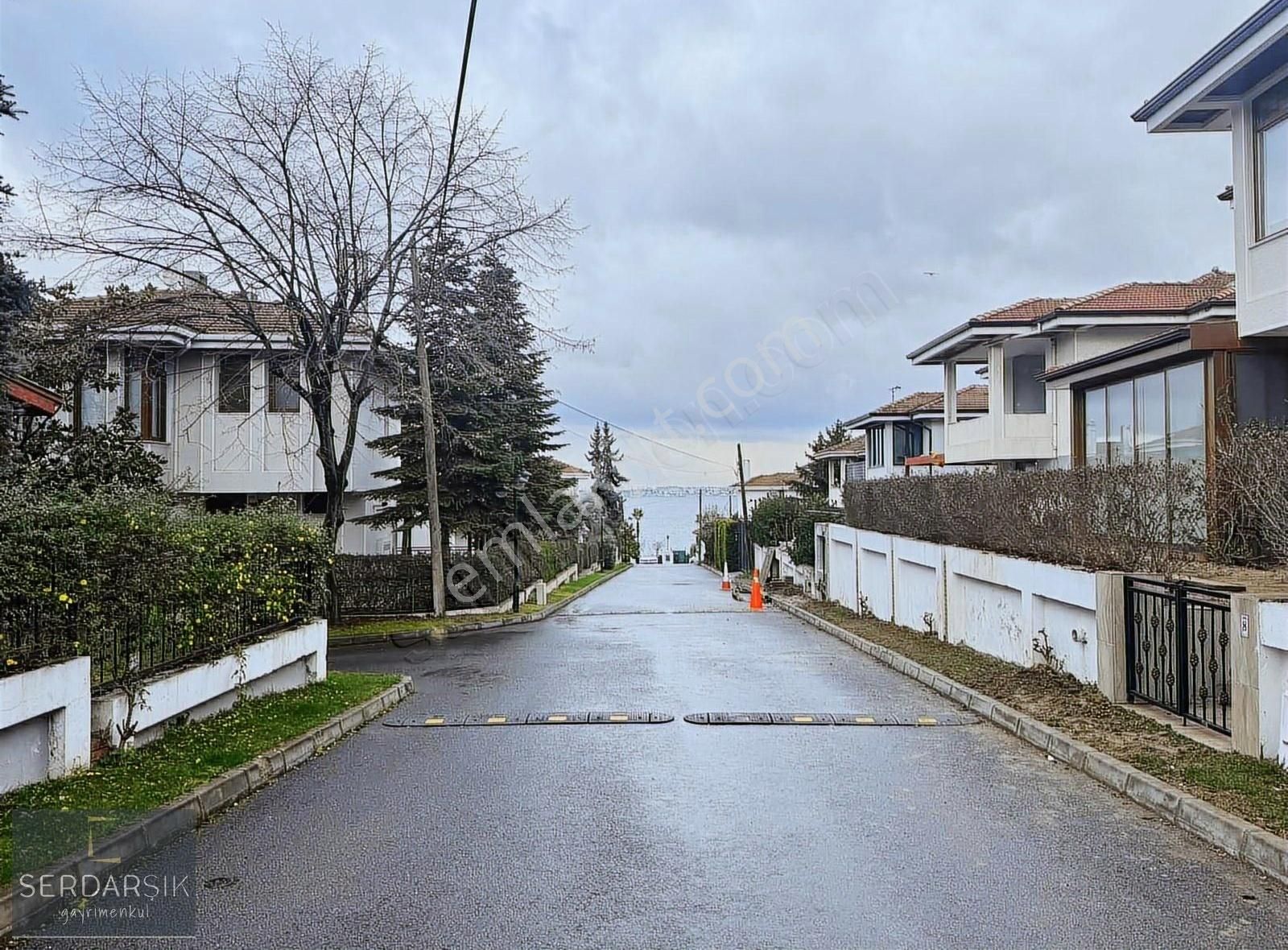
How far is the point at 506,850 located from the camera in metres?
6.62

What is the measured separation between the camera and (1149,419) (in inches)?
781

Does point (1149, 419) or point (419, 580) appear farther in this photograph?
point (419, 580)

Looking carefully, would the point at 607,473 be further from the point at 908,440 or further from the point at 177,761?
the point at 177,761

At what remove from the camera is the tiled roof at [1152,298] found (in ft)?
91.3

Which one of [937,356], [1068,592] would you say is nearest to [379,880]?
[1068,592]

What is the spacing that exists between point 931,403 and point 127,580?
1776 inches

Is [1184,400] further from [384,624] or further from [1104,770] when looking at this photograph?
[384,624]

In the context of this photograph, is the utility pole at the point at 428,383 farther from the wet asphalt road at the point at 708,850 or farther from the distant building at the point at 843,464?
the distant building at the point at 843,464

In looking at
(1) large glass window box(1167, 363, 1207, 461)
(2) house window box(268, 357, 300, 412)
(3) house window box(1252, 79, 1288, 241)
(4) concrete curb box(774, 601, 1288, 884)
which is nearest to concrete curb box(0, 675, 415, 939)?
(4) concrete curb box(774, 601, 1288, 884)

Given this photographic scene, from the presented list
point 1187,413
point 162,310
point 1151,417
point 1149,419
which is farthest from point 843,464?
point 162,310

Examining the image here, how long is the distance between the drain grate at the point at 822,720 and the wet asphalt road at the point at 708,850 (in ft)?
0.85

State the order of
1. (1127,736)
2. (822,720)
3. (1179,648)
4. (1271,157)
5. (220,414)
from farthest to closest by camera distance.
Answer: (220,414) → (1271,157) → (822,720) → (1179,648) → (1127,736)

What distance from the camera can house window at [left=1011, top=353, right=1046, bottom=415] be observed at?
101ft

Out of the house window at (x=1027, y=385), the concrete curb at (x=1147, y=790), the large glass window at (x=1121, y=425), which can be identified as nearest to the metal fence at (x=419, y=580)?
the house window at (x=1027, y=385)
